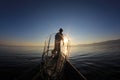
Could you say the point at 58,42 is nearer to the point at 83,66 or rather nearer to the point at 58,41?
the point at 58,41

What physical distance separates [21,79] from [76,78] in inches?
196

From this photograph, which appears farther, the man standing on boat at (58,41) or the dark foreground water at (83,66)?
the dark foreground water at (83,66)

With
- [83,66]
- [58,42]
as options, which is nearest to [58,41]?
[58,42]

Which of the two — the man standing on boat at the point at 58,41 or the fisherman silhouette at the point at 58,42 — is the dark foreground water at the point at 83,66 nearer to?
the fisherman silhouette at the point at 58,42

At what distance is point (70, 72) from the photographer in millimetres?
12742

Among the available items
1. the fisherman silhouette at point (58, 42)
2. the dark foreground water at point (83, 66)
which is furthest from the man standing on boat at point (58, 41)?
the dark foreground water at point (83, 66)

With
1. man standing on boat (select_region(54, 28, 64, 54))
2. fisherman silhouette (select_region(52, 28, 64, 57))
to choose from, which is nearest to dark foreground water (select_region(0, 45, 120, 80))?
fisherman silhouette (select_region(52, 28, 64, 57))

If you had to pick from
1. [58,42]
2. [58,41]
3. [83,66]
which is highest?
[58,41]

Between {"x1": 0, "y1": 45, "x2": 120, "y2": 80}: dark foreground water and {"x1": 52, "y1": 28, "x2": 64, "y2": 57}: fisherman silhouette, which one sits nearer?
{"x1": 52, "y1": 28, "x2": 64, "y2": 57}: fisherman silhouette

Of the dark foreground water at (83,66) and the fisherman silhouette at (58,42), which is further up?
the fisherman silhouette at (58,42)

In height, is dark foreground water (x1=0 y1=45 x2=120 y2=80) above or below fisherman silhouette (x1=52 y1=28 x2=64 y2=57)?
below

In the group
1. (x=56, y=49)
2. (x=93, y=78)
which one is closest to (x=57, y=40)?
(x=56, y=49)

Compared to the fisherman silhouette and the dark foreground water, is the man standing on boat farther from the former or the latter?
the dark foreground water

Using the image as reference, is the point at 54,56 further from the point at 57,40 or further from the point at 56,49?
the point at 57,40
